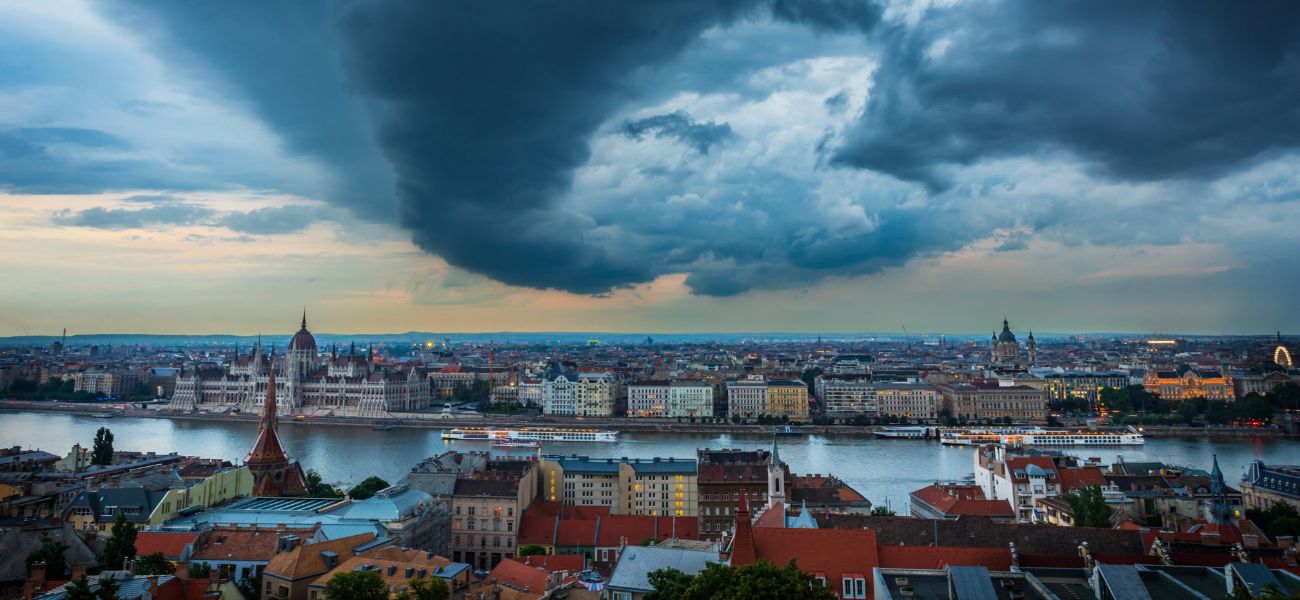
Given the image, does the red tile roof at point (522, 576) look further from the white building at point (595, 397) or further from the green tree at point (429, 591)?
the white building at point (595, 397)

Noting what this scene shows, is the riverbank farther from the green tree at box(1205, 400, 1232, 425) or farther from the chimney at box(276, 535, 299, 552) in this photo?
the chimney at box(276, 535, 299, 552)

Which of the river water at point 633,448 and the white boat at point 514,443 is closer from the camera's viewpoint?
the river water at point 633,448

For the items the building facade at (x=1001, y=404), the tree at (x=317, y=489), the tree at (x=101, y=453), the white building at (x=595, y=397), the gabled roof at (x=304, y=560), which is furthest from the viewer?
the white building at (x=595, y=397)

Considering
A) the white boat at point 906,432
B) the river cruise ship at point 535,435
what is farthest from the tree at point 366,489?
the white boat at point 906,432

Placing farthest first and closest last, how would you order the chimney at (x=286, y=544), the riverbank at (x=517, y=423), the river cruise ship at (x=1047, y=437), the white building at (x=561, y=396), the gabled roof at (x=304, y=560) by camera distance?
1. the white building at (x=561, y=396)
2. the riverbank at (x=517, y=423)
3. the river cruise ship at (x=1047, y=437)
4. the chimney at (x=286, y=544)
5. the gabled roof at (x=304, y=560)

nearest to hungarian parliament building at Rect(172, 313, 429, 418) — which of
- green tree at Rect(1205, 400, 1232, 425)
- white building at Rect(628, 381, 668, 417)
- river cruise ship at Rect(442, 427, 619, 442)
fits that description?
river cruise ship at Rect(442, 427, 619, 442)

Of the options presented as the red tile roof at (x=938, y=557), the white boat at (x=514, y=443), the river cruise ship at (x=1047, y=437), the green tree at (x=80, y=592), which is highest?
the green tree at (x=80, y=592)

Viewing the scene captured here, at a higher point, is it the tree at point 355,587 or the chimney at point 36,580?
the tree at point 355,587
